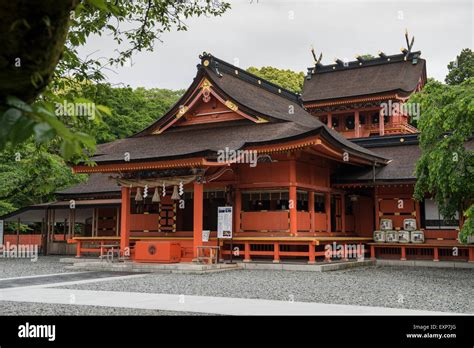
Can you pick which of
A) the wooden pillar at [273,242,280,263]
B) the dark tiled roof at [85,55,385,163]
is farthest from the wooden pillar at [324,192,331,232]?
the wooden pillar at [273,242,280,263]

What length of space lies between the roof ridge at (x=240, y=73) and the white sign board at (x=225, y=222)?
762cm

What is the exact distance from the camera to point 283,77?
55031mm

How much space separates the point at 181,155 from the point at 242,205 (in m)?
3.83

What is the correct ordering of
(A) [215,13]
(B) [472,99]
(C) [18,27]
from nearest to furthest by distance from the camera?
(C) [18,27]
(A) [215,13]
(B) [472,99]

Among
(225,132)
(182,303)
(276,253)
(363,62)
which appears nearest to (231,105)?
(225,132)

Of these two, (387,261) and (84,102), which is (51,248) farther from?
(84,102)

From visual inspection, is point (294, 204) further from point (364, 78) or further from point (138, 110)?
point (138, 110)

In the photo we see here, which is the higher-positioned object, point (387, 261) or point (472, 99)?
point (472, 99)

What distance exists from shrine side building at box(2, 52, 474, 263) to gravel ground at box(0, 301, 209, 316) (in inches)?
366

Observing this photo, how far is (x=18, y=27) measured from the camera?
2.32 meters

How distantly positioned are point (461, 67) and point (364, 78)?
42.0 ft

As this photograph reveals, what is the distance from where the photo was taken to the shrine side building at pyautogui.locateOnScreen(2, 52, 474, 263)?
1897 cm

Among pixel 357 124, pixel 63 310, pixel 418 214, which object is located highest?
pixel 357 124
